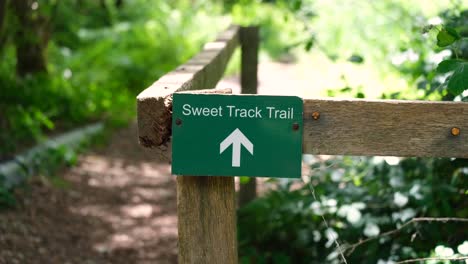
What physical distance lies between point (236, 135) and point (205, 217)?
0.30 meters

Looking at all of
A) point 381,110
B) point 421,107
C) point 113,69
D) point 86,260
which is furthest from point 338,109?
point 113,69

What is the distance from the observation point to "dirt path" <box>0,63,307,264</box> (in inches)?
175

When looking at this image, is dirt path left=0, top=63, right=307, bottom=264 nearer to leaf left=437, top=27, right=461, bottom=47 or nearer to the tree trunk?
the tree trunk

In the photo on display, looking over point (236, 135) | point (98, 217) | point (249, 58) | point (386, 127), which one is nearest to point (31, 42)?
point (98, 217)

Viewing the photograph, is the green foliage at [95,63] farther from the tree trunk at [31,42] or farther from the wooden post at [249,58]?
the wooden post at [249,58]

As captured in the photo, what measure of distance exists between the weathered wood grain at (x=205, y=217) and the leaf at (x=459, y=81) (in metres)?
0.74

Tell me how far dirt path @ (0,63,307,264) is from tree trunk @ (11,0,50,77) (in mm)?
1670

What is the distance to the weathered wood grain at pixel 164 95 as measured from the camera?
1792 mm

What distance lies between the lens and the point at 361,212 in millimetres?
3721

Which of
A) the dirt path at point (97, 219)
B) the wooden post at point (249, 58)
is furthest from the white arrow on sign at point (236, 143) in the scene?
the wooden post at point (249, 58)

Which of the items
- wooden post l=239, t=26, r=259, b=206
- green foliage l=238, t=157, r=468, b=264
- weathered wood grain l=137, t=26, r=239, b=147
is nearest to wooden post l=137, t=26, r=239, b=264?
weathered wood grain l=137, t=26, r=239, b=147

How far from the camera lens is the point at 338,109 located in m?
1.79

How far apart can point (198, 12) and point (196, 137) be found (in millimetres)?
14377

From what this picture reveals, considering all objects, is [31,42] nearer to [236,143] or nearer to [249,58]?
[249,58]
